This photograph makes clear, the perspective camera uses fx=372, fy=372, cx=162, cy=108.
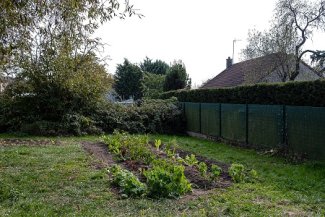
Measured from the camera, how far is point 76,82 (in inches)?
741

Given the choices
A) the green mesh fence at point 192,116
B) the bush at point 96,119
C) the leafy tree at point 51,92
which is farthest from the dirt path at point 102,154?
the green mesh fence at point 192,116

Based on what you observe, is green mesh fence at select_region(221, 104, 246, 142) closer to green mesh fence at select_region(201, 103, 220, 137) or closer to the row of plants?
green mesh fence at select_region(201, 103, 220, 137)

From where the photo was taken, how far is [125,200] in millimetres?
6215

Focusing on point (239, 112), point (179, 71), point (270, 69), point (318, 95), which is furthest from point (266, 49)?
point (318, 95)

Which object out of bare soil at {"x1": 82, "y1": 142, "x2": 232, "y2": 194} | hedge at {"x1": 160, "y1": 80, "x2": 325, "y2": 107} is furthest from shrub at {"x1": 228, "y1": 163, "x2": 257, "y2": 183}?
hedge at {"x1": 160, "y1": 80, "x2": 325, "y2": 107}

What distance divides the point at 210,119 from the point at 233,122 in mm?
2289

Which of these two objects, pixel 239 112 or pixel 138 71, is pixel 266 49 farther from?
pixel 138 71

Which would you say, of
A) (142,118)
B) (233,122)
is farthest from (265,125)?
(142,118)

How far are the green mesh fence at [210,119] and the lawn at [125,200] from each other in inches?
267

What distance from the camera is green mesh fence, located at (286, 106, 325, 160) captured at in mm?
10352

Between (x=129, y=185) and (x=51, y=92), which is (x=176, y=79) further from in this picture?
(x=129, y=185)

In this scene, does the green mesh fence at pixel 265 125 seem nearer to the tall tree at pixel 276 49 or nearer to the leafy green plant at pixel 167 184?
the leafy green plant at pixel 167 184

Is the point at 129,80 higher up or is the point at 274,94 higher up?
the point at 129,80

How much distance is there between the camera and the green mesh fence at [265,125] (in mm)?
12414
